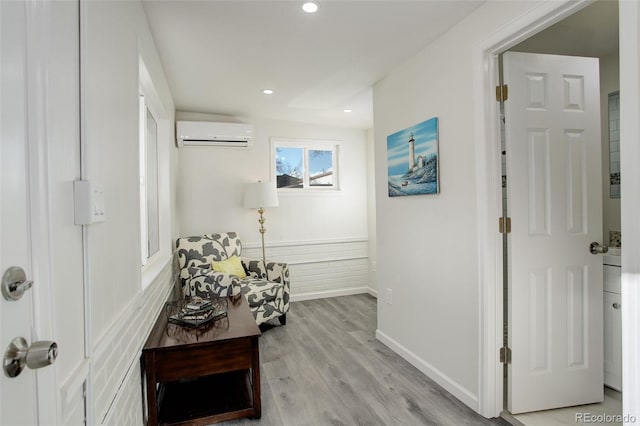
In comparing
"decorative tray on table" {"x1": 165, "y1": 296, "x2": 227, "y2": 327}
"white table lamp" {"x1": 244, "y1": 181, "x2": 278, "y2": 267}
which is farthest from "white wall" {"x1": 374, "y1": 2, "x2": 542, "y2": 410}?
"white table lamp" {"x1": 244, "y1": 181, "x2": 278, "y2": 267}

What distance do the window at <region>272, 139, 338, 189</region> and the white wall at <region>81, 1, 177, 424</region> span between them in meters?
2.77

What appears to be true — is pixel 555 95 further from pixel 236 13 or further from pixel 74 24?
pixel 74 24

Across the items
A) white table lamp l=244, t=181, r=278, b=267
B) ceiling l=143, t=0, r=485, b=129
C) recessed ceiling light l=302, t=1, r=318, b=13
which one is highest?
ceiling l=143, t=0, r=485, b=129

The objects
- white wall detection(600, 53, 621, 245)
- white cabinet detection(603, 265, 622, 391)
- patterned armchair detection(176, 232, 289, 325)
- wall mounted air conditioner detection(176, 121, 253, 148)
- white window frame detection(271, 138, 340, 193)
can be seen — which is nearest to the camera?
white cabinet detection(603, 265, 622, 391)

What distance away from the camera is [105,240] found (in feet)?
3.92

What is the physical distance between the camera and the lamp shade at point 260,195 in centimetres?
402

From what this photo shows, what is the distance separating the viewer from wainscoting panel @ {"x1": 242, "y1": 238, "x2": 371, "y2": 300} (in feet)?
A: 14.9

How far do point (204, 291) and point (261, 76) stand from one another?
80.5 inches

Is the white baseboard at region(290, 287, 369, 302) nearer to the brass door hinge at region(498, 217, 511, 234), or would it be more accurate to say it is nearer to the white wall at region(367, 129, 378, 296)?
the white wall at region(367, 129, 378, 296)

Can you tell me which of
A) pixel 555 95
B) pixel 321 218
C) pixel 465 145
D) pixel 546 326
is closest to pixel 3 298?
pixel 465 145

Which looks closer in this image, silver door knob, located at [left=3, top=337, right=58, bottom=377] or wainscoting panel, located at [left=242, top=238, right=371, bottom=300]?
silver door knob, located at [left=3, top=337, right=58, bottom=377]

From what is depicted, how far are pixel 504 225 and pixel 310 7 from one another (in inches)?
68.1

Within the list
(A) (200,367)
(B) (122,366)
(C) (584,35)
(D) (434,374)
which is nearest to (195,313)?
(A) (200,367)

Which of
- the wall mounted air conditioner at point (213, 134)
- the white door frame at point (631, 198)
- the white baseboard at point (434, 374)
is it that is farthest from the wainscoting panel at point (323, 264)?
the white door frame at point (631, 198)
